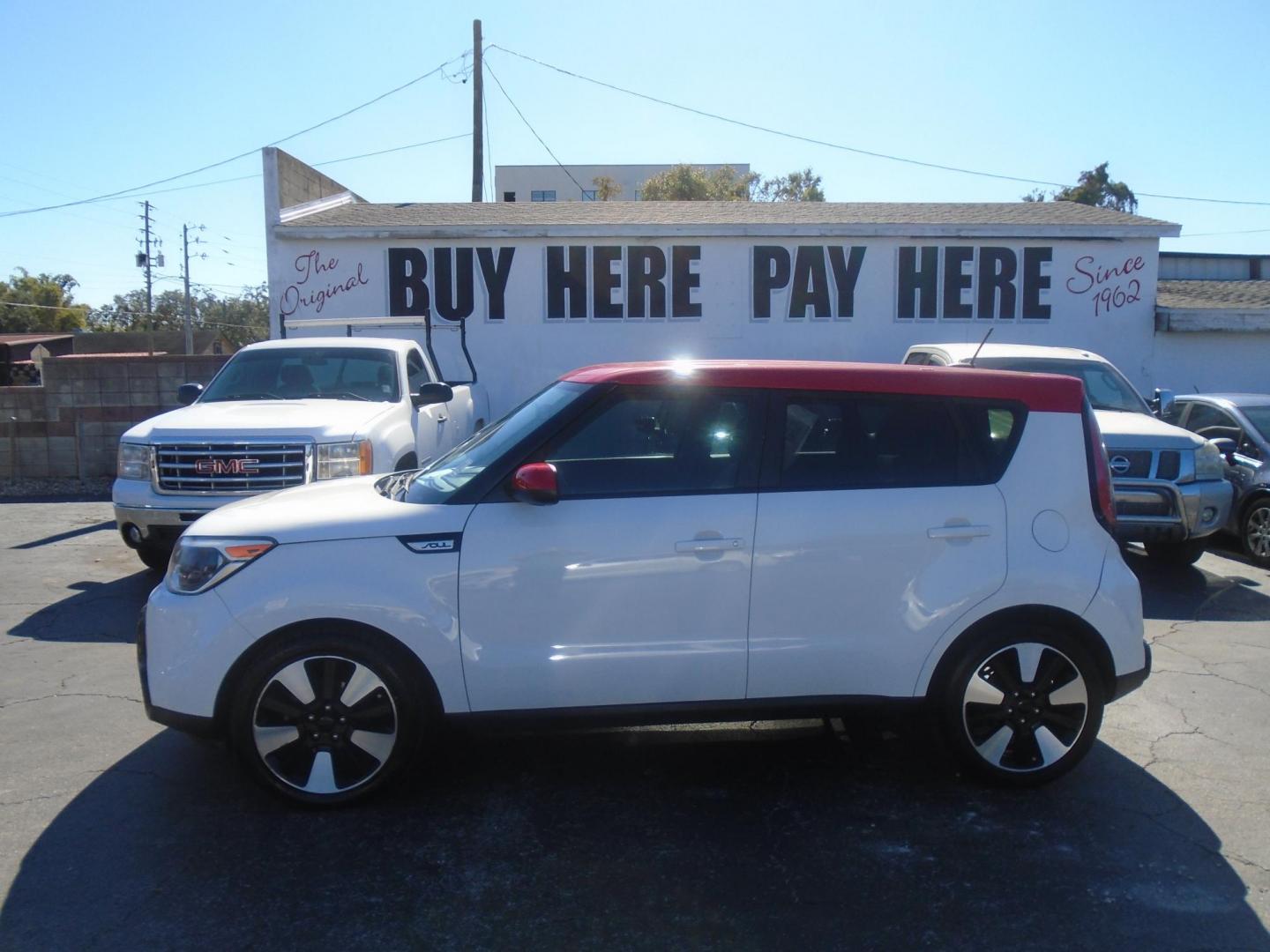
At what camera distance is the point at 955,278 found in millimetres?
15664

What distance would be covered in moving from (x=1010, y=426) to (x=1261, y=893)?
1903 millimetres

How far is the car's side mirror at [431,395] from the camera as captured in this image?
872 centimetres

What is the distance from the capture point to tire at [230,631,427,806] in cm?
400

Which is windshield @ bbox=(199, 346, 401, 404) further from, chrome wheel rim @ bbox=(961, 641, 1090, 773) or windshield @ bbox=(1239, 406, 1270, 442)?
windshield @ bbox=(1239, 406, 1270, 442)

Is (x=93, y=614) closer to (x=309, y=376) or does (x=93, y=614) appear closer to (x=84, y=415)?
(x=309, y=376)

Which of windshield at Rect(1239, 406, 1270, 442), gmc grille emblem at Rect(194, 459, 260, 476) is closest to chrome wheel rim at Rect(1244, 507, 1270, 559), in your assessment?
windshield at Rect(1239, 406, 1270, 442)

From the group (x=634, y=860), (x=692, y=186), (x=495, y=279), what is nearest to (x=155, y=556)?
(x=634, y=860)

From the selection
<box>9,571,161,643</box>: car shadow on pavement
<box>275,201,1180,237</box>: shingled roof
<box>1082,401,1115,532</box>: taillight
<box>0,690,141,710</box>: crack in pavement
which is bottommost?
<box>9,571,161,643</box>: car shadow on pavement

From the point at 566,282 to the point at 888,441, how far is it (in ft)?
38.1

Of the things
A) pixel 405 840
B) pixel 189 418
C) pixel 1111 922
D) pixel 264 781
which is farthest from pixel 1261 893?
pixel 189 418

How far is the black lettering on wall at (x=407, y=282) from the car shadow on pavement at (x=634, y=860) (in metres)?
11.3

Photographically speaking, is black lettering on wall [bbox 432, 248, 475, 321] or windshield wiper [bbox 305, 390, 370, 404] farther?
black lettering on wall [bbox 432, 248, 475, 321]

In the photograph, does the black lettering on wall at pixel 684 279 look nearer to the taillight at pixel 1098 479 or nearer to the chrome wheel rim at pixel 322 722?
the taillight at pixel 1098 479

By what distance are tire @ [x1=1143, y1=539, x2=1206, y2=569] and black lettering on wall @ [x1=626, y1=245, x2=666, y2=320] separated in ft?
26.4
